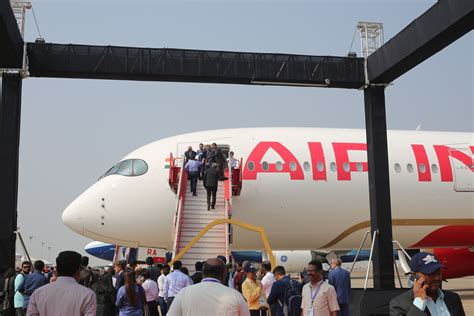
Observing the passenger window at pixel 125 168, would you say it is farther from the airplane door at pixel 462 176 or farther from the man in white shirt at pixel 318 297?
the man in white shirt at pixel 318 297

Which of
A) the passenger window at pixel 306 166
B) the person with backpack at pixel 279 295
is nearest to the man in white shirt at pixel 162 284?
the person with backpack at pixel 279 295

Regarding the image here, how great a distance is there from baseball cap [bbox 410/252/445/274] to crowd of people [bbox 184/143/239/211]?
12.4 meters

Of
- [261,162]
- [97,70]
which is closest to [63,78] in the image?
[97,70]

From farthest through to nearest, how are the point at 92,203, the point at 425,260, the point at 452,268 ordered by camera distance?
the point at 452,268 → the point at 92,203 → the point at 425,260

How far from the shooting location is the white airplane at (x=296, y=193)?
1786 centimetres

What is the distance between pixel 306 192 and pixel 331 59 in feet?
22.0

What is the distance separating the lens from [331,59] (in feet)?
40.1

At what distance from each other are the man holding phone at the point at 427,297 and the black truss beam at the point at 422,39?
234 inches

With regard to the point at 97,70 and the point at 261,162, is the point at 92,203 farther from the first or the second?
the point at 97,70

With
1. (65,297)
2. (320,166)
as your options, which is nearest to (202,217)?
(320,166)

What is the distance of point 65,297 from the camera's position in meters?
4.20

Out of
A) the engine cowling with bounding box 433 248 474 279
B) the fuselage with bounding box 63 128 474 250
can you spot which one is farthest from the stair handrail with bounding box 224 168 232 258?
the engine cowling with bounding box 433 248 474 279

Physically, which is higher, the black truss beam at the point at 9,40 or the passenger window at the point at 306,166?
the black truss beam at the point at 9,40

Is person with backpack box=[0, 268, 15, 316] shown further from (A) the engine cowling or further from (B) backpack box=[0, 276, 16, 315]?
(A) the engine cowling
